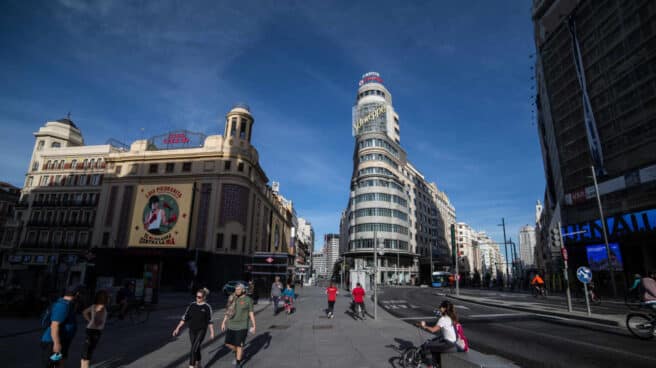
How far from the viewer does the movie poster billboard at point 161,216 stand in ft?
140

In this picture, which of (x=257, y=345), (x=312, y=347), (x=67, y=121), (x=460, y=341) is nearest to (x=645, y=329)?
(x=460, y=341)

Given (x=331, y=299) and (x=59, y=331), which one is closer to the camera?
(x=59, y=331)

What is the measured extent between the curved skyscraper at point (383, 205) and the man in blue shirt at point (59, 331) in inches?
2297

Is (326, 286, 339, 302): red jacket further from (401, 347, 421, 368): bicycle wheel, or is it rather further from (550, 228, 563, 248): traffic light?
(550, 228, 563, 248): traffic light

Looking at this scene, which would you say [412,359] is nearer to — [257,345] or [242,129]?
[257,345]

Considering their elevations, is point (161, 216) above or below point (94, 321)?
above

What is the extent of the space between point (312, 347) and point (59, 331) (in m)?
6.08

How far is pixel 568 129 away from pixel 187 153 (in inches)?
1878

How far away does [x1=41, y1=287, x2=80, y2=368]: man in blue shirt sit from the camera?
5.86 meters

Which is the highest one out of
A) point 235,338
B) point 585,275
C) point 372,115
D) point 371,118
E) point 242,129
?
point 372,115

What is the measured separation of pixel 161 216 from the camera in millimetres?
43750

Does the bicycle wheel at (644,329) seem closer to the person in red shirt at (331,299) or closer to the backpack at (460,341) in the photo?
the backpack at (460,341)

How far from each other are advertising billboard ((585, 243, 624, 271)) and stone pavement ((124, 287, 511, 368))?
2872 centimetres

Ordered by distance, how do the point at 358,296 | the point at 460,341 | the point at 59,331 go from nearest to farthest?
the point at 59,331, the point at 460,341, the point at 358,296
